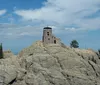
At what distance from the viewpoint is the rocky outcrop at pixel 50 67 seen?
111m

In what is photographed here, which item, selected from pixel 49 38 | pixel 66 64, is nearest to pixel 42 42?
pixel 49 38

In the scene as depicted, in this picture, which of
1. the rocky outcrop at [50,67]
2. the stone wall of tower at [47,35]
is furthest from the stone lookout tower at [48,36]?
the rocky outcrop at [50,67]

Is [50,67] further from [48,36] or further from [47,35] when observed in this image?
[47,35]

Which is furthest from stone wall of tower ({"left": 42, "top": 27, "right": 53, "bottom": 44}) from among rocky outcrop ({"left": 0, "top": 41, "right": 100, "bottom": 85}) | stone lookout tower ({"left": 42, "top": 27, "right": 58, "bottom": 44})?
rocky outcrop ({"left": 0, "top": 41, "right": 100, "bottom": 85})

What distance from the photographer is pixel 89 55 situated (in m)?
127

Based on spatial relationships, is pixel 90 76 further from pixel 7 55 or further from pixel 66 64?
pixel 7 55

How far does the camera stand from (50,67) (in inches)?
4582

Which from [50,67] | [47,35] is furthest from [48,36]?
[50,67]

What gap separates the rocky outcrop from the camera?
111312 mm

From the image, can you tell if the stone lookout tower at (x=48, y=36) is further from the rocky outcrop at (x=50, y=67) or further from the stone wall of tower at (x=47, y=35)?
the rocky outcrop at (x=50, y=67)

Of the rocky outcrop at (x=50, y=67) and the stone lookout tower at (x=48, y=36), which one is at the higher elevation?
the stone lookout tower at (x=48, y=36)

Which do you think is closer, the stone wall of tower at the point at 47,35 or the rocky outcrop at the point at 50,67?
the rocky outcrop at the point at 50,67

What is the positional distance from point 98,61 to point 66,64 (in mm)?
16549

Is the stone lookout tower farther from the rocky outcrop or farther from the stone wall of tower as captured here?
the rocky outcrop
